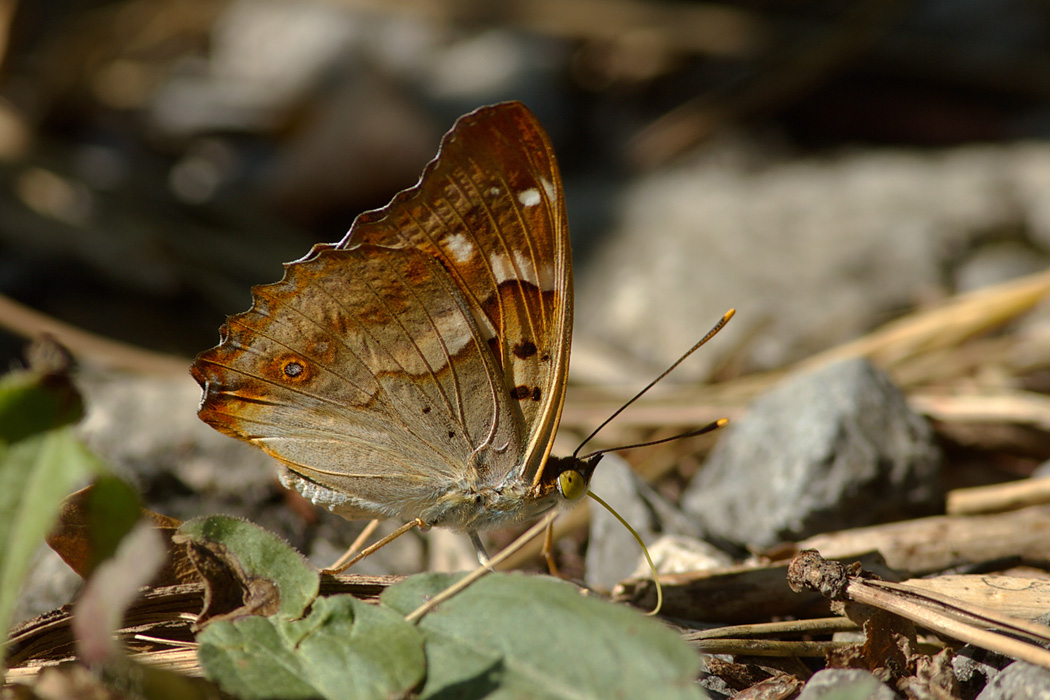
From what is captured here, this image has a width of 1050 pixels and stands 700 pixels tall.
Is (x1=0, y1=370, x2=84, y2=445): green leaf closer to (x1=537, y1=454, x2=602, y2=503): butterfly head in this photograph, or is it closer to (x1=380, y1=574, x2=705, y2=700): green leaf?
(x1=380, y1=574, x2=705, y2=700): green leaf

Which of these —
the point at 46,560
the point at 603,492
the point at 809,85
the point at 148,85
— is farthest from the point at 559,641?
the point at 148,85

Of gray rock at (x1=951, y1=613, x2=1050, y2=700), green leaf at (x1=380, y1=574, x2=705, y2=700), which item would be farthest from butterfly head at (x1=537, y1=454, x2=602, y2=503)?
gray rock at (x1=951, y1=613, x2=1050, y2=700)

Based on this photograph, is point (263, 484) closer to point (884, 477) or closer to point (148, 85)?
point (884, 477)

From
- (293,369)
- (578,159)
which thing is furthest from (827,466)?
(578,159)

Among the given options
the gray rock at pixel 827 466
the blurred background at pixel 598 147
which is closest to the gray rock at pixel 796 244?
the blurred background at pixel 598 147

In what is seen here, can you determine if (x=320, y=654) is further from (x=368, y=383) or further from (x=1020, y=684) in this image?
(x=1020, y=684)

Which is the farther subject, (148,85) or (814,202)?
(148,85)
